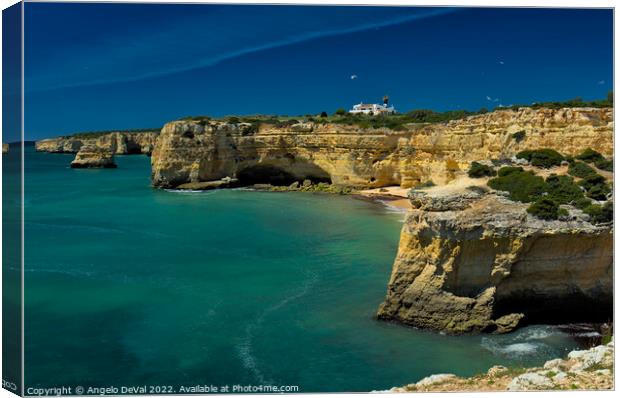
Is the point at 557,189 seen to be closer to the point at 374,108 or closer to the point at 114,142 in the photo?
the point at 374,108

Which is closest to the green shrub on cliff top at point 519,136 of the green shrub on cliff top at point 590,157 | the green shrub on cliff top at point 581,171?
the green shrub on cliff top at point 590,157

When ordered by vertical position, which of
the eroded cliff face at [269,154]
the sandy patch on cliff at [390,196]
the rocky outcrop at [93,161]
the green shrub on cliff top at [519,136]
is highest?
the green shrub on cliff top at [519,136]

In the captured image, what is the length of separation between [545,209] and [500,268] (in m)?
1.77

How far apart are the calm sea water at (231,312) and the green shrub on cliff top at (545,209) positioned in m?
2.61

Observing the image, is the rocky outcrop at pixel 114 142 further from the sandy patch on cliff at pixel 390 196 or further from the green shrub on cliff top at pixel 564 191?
the green shrub on cliff top at pixel 564 191

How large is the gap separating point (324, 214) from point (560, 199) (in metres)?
19.0

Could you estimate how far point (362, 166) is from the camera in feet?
142

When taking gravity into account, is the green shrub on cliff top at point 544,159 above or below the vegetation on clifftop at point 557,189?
above

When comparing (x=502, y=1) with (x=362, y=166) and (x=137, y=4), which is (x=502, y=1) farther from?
(x=362, y=166)

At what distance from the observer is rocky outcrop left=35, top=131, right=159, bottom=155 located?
381 feet

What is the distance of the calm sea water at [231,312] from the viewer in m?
11.0

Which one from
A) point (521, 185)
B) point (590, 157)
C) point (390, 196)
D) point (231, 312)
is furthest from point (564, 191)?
point (390, 196)

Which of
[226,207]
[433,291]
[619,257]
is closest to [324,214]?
[226,207]

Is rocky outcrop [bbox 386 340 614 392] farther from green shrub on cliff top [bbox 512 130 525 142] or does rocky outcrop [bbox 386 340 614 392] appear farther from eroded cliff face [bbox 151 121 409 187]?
eroded cliff face [bbox 151 121 409 187]
